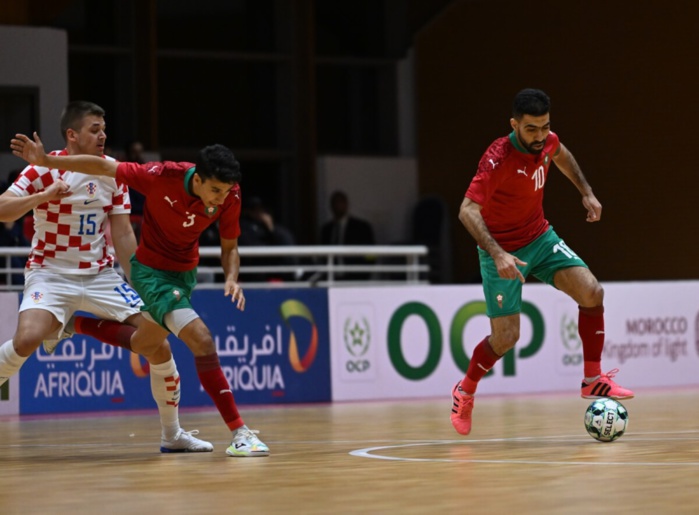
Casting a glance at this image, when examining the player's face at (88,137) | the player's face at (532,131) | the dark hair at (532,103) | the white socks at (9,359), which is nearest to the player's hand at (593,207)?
the player's face at (532,131)

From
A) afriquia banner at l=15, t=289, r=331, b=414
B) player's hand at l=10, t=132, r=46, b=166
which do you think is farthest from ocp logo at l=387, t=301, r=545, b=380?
player's hand at l=10, t=132, r=46, b=166

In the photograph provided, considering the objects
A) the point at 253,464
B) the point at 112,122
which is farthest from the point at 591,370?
the point at 112,122

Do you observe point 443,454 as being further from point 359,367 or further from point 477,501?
point 359,367

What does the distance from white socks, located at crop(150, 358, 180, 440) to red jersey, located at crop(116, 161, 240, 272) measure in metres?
0.65

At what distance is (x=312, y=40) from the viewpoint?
21.8 metres

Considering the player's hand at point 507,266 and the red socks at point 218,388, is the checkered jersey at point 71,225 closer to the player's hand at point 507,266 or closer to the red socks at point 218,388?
the red socks at point 218,388

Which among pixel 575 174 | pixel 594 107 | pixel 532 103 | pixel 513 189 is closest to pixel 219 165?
pixel 532 103

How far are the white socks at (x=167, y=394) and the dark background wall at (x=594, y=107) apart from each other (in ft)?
40.7

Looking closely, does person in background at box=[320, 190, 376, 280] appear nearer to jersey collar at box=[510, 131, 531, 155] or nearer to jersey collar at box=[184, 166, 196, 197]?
jersey collar at box=[510, 131, 531, 155]

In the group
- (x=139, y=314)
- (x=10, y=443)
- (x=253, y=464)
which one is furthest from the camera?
(x=10, y=443)

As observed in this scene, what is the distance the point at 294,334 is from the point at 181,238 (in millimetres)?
5693

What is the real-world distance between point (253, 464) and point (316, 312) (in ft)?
20.8

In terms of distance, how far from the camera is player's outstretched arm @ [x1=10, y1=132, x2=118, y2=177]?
696 cm

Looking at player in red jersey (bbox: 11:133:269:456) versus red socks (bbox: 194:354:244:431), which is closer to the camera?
player in red jersey (bbox: 11:133:269:456)
